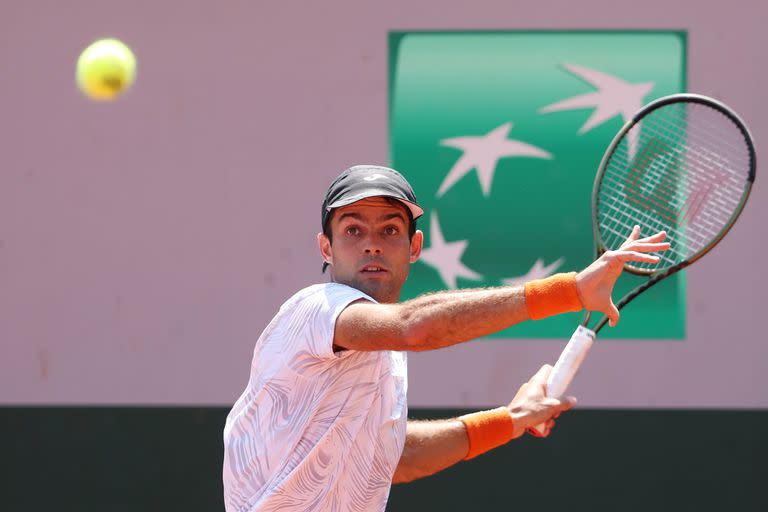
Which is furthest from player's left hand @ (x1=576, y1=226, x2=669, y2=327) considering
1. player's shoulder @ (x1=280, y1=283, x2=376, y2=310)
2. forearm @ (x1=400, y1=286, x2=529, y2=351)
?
player's shoulder @ (x1=280, y1=283, x2=376, y2=310)

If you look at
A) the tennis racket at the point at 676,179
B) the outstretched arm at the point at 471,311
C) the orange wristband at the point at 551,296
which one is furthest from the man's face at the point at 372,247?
the tennis racket at the point at 676,179

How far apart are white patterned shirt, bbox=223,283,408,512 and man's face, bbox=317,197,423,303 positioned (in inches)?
3.9

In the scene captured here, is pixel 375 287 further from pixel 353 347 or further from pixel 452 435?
pixel 452 435

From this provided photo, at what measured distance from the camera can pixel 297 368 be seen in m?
2.65

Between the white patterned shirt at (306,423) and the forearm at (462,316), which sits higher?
the forearm at (462,316)

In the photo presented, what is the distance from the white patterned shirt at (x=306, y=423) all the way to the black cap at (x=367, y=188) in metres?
0.22

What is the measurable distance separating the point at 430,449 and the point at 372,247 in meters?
0.68

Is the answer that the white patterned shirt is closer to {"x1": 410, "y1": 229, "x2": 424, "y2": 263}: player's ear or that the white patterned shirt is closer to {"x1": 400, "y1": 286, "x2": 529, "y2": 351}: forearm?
{"x1": 400, "y1": 286, "x2": 529, "y2": 351}: forearm

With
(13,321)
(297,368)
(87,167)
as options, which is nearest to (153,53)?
(87,167)

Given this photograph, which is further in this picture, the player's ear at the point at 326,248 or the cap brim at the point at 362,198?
the player's ear at the point at 326,248

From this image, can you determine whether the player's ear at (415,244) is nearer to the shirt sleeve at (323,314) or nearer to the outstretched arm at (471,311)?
the shirt sleeve at (323,314)

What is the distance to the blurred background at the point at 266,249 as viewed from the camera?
16.4 feet

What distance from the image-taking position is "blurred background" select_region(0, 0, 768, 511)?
16.4 feet

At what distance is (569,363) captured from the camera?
10.2 feet
